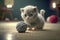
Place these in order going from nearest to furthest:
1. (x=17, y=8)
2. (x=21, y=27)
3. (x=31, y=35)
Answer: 1. (x=31, y=35)
2. (x=21, y=27)
3. (x=17, y=8)

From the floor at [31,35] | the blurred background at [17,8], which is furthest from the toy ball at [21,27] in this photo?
the blurred background at [17,8]

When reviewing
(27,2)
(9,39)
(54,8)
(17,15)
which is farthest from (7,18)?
(9,39)

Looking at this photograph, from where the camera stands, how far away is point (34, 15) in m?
1.74

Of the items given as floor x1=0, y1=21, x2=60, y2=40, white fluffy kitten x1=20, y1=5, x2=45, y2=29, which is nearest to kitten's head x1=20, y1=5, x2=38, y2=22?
white fluffy kitten x1=20, y1=5, x2=45, y2=29

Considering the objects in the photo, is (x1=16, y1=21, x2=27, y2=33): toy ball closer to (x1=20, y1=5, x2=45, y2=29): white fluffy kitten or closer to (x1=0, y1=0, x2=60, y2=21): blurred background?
(x1=20, y1=5, x2=45, y2=29): white fluffy kitten

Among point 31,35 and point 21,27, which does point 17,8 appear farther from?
point 31,35

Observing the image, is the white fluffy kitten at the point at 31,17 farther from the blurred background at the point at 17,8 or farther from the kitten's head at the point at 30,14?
the blurred background at the point at 17,8

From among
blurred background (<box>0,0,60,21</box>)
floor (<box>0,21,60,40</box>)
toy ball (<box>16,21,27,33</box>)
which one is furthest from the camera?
blurred background (<box>0,0,60,21</box>)

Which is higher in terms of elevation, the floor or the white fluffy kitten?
the white fluffy kitten

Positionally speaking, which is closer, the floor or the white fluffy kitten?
the floor

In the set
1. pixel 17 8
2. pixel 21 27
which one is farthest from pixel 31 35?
pixel 17 8

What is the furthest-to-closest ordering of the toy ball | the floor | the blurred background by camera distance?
1. the blurred background
2. the toy ball
3. the floor

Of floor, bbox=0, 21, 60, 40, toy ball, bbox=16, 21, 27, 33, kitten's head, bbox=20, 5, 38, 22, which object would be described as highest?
kitten's head, bbox=20, 5, 38, 22

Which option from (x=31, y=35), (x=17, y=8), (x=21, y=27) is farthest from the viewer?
(x=17, y=8)
